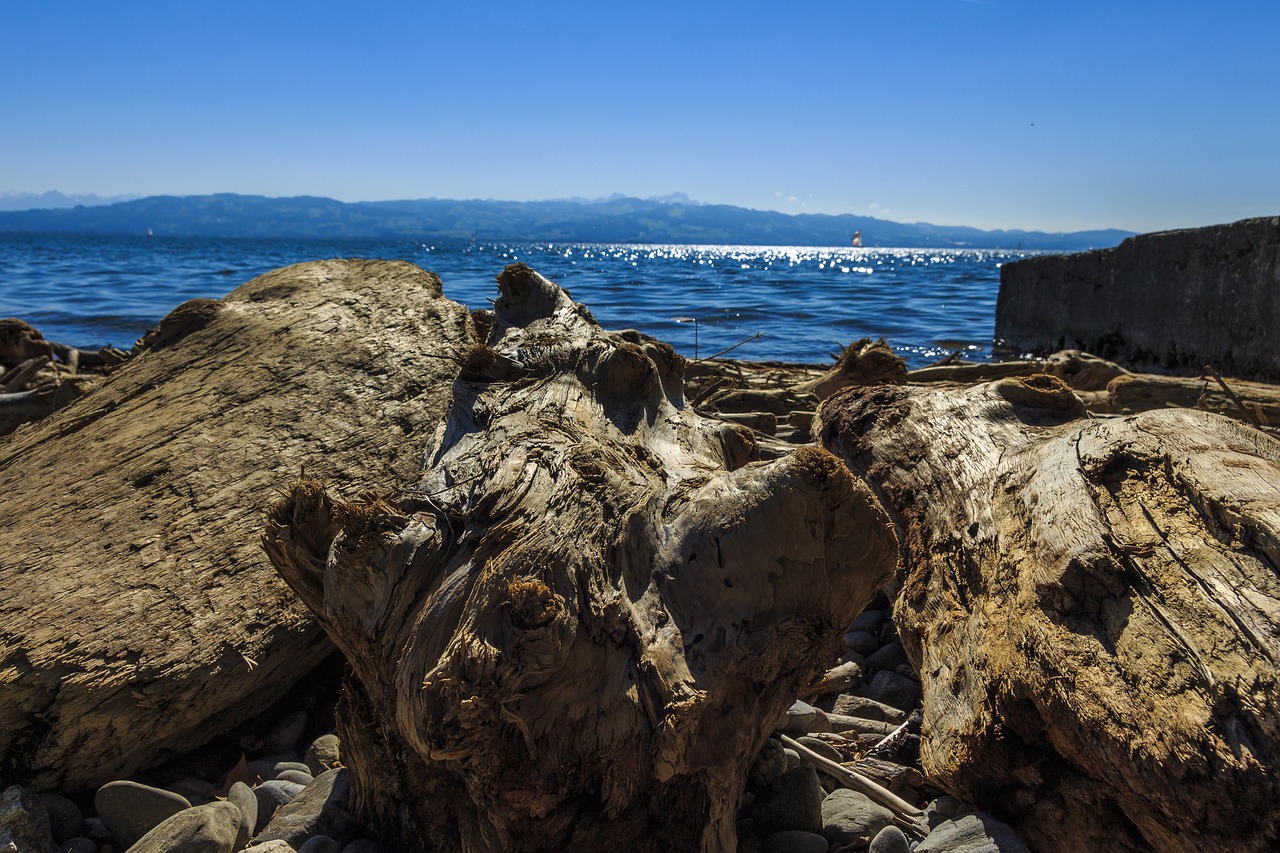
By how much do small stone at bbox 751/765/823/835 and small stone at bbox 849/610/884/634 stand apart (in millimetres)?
1447

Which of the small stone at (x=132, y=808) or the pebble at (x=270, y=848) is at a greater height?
the pebble at (x=270, y=848)

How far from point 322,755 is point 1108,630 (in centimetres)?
221

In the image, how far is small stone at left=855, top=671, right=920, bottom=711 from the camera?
2.94m

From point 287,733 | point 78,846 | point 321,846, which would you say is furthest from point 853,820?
point 78,846

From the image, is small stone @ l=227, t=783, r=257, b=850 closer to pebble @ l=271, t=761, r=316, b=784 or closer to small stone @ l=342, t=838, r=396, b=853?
pebble @ l=271, t=761, r=316, b=784

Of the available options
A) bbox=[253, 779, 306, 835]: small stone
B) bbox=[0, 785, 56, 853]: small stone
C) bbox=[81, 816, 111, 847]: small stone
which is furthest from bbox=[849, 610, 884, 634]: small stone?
bbox=[0, 785, 56, 853]: small stone

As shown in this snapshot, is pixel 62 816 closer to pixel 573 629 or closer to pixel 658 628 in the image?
pixel 573 629

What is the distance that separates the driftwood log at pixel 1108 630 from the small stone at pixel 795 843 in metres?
0.37

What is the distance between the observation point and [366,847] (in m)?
1.95

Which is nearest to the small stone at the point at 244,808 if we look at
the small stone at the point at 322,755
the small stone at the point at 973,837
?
the small stone at the point at 322,755

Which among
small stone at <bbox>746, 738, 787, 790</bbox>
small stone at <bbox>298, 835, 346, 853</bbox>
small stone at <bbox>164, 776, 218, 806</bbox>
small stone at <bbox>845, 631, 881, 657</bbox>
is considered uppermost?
small stone at <bbox>746, 738, 787, 790</bbox>

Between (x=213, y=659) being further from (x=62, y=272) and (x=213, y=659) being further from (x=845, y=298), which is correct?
(x=62, y=272)

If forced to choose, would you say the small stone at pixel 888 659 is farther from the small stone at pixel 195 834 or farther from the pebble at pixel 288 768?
the small stone at pixel 195 834

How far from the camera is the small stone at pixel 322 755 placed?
99.1 inches
